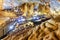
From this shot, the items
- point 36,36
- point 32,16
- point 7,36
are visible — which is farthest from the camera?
point 32,16

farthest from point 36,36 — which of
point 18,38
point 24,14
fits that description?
point 24,14

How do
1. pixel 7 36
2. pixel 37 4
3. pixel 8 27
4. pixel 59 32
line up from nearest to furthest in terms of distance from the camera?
pixel 59 32
pixel 7 36
pixel 8 27
pixel 37 4

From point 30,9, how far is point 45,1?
19 cm

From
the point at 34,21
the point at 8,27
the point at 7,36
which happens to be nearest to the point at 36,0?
the point at 34,21

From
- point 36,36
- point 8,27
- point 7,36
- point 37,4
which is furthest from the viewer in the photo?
point 37,4

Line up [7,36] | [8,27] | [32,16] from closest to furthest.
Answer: [7,36] < [8,27] < [32,16]

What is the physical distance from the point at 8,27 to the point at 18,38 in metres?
0.25

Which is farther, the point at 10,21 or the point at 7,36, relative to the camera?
the point at 10,21

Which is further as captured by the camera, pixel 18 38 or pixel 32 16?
pixel 32 16

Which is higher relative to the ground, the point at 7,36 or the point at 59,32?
the point at 59,32

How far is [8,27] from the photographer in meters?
1.26

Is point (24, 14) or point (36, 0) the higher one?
point (36, 0)

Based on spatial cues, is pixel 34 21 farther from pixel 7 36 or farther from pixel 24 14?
pixel 7 36

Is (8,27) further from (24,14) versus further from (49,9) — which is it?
(49,9)
